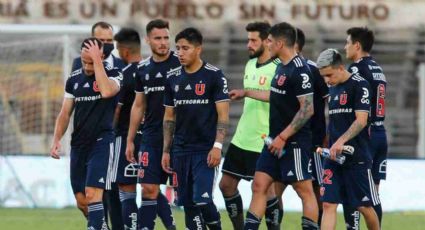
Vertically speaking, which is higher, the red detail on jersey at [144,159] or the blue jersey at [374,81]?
the blue jersey at [374,81]

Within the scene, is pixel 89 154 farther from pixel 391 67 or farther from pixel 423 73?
pixel 391 67

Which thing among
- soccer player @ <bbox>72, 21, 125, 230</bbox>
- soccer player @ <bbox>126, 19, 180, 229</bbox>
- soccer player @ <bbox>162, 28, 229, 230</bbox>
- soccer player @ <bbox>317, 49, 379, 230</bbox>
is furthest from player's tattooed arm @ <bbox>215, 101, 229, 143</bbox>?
soccer player @ <bbox>72, 21, 125, 230</bbox>

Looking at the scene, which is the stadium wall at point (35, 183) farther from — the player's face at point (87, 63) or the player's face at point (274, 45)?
Answer: the player's face at point (274, 45)

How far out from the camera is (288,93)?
13242mm

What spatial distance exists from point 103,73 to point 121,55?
1747 mm

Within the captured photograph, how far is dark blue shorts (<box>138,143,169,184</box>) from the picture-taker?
14.0 m

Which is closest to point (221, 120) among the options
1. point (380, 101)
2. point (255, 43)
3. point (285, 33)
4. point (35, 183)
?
point (285, 33)

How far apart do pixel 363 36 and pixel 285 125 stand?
1.46 meters

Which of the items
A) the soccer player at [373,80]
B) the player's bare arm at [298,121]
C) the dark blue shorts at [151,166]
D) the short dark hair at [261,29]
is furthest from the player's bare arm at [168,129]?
the soccer player at [373,80]

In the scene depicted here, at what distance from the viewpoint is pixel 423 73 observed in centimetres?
3153

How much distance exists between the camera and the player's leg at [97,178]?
13.5 m

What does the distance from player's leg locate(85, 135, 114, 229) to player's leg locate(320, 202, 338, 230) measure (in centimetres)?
223

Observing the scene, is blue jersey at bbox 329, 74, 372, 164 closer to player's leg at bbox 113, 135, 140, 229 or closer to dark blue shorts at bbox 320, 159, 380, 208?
dark blue shorts at bbox 320, 159, 380, 208

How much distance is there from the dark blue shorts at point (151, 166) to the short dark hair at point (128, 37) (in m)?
1.41
